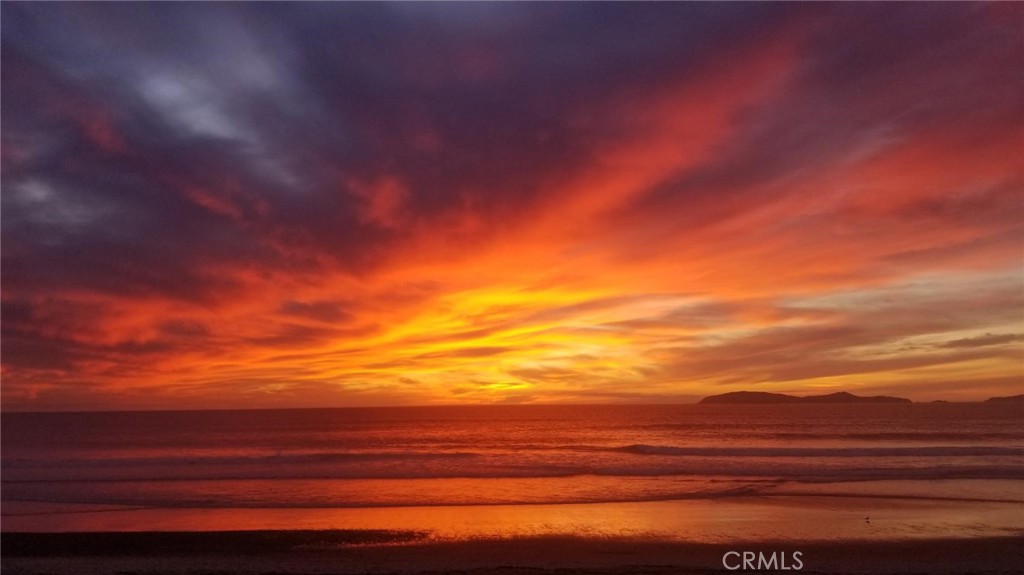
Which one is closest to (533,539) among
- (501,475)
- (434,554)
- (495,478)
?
(434,554)

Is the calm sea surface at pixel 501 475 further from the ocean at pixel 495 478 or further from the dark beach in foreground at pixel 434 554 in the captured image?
the dark beach in foreground at pixel 434 554

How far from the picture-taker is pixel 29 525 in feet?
64.0

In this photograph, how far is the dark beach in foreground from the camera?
13844mm

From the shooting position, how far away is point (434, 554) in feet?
49.6

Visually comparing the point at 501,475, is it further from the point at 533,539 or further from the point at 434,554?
the point at 434,554

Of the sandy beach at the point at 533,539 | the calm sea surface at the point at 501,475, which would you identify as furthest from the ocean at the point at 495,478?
the sandy beach at the point at 533,539

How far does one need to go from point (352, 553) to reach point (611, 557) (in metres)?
5.77

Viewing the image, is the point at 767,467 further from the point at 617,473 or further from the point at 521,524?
the point at 521,524

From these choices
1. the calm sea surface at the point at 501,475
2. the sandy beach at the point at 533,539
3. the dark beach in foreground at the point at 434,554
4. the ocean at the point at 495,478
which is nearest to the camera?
the dark beach in foreground at the point at 434,554

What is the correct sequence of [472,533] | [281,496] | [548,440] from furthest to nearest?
[548,440] < [281,496] < [472,533]

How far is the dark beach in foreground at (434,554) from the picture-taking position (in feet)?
45.4

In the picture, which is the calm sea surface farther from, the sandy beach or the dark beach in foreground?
the dark beach in foreground

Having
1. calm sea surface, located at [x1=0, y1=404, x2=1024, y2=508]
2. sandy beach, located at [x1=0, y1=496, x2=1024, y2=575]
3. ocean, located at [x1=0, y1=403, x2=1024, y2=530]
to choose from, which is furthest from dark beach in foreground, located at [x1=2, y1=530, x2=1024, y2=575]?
calm sea surface, located at [x1=0, y1=404, x2=1024, y2=508]

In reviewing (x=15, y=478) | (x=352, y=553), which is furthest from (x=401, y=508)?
(x=15, y=478)
